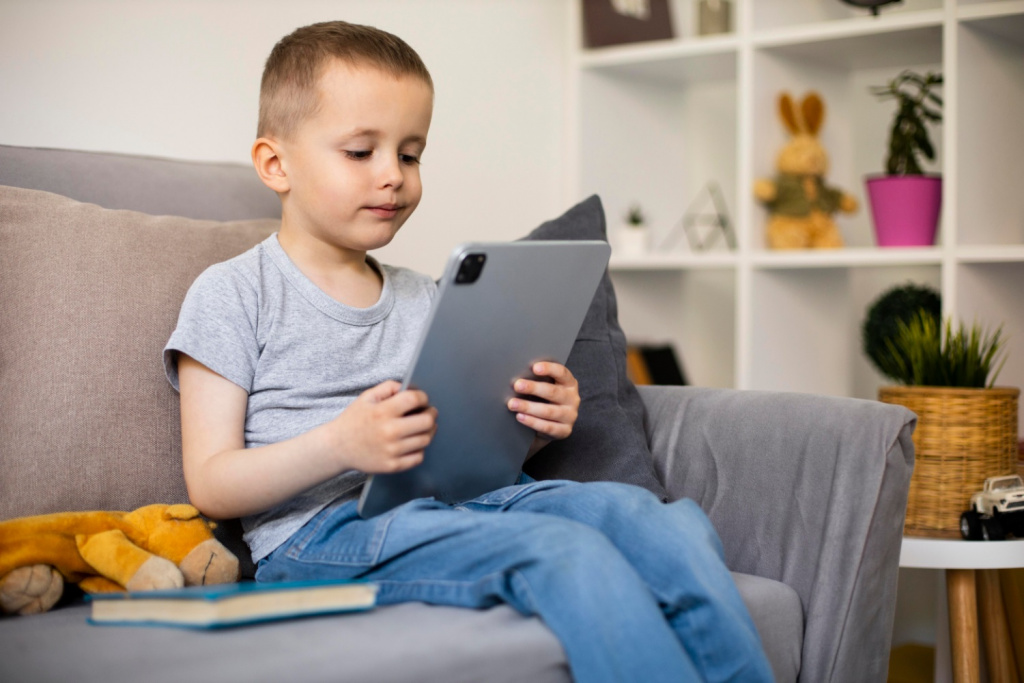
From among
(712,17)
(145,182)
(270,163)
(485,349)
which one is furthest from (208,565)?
(712,17)

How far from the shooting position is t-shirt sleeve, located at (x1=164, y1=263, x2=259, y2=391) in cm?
92

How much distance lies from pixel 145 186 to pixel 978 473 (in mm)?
1187

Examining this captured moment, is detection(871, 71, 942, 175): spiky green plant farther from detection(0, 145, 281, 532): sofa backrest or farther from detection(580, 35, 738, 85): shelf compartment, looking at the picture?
detection(0, 145, 281, 532): sofa backrest

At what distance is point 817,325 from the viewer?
2.15 m

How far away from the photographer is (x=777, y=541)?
1.06m

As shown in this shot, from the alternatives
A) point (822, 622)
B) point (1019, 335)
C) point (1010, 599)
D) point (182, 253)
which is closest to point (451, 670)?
point (822, 622)

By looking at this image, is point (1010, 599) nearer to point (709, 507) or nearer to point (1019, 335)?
point (1019, 335)

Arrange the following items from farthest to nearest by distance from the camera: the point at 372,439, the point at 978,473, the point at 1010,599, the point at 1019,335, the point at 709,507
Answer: the point at 1019,335
the point at 1010,599
the point at 978,473
the point at 709,507
the point at 372,439

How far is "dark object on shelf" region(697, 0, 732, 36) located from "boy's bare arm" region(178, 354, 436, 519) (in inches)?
63.3

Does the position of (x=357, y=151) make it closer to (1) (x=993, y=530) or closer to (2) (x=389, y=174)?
(2) (x=389, y=174)

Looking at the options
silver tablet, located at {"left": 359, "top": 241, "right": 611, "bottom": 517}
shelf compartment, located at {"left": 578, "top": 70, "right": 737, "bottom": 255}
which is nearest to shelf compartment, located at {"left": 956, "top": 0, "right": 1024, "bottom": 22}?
shelf compartment, located at {"left": 578, "top": 70, "right": 737, "bottom": 255}

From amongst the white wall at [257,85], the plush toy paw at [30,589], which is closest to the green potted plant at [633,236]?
the white wall at [257,85]

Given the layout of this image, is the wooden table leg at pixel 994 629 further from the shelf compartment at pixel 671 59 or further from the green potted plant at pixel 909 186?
the shelf compartment at pixel 671 59

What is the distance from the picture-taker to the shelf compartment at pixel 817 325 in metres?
2.03
